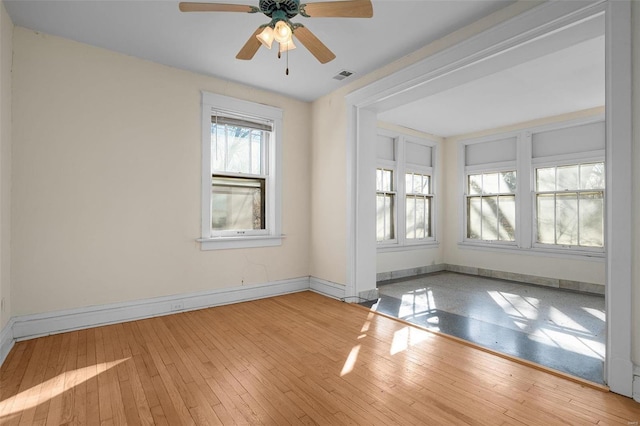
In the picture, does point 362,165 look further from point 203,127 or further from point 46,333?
point 46,333

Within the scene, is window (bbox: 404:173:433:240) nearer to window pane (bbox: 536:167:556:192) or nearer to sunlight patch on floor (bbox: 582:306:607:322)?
window pane (bbox: 536:167:556:192)

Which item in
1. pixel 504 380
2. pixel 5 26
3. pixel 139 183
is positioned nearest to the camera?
pixel 504 380

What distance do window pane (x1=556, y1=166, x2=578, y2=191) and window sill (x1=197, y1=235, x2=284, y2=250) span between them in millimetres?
4659

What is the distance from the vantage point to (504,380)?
216 centimetres

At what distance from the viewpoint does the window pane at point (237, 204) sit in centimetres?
403

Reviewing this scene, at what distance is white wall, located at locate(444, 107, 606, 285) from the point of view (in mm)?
4820

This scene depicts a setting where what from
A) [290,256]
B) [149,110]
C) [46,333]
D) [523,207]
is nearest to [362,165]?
[290,256]

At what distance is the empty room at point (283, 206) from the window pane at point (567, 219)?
0.08 feet

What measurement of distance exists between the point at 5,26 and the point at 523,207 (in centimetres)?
699

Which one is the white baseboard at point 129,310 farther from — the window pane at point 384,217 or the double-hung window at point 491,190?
the double-hung window at point 491,190

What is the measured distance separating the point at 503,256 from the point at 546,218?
3.13 feet

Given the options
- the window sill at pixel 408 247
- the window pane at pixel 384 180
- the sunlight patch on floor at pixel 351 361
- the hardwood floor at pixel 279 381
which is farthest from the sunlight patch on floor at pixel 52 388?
the window pane at pixel 384 180

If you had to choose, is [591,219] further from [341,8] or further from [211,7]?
[211,7]

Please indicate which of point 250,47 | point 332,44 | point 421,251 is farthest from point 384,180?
point 250,47
